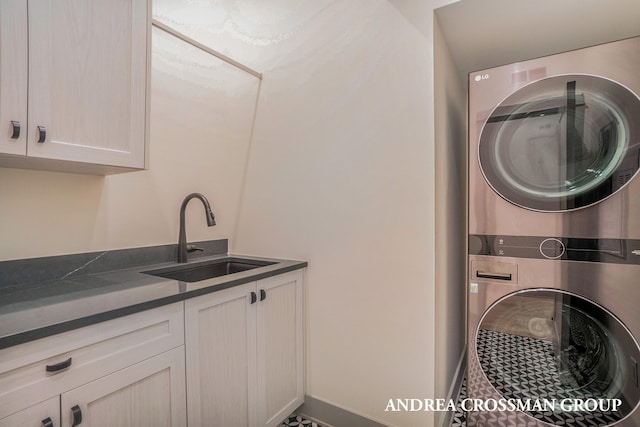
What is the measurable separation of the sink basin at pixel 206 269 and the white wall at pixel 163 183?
8.0 inches

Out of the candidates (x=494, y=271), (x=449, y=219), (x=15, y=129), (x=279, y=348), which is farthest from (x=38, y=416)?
(x=449, y=219)

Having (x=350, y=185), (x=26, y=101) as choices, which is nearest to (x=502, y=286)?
(x=350, y=185)

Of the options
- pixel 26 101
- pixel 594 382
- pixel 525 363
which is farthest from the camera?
pixel 525 363

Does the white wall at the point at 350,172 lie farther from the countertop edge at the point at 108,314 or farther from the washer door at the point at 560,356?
the countertop edge at the point at 108,314

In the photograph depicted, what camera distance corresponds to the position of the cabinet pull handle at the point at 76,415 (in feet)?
2.99

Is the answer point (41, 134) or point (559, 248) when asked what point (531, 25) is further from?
point (41, 134)

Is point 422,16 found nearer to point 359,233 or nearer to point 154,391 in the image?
point 359,233

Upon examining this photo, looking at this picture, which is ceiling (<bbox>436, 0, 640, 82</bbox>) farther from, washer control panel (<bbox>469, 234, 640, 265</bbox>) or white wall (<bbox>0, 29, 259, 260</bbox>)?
white wall (<bbox>0, 29, 259, 260</bbox>)

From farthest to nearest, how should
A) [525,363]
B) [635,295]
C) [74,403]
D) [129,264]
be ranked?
[129,264] < [525,363] < [635,295] < [74,403]

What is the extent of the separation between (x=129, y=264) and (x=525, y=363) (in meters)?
2.04

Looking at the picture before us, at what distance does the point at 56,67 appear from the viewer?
1.11 m

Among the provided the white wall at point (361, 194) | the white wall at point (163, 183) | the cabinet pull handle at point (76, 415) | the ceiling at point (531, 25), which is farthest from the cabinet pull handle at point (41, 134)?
the ceiling at point (531, 25)

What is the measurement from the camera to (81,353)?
93 cm

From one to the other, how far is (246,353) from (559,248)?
58.5 inches
